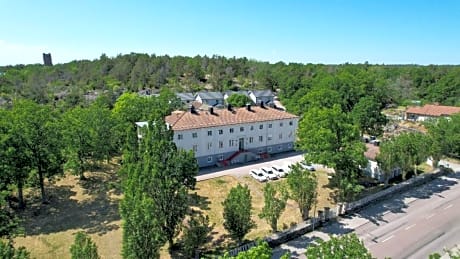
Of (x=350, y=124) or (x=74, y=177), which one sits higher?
(x=350, y=124)

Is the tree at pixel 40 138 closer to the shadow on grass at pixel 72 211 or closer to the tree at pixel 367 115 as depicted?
the shadow on grass at pixel 72 211

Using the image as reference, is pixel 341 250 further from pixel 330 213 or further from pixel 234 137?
pixel 234 137

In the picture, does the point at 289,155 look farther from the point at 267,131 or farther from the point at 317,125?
the point at 317,125

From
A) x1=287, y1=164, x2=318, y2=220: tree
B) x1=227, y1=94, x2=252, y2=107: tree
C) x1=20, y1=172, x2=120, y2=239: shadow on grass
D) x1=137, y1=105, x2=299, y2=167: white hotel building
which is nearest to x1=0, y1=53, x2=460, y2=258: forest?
x1=287, y1=164, x2=318, y2=220: tree

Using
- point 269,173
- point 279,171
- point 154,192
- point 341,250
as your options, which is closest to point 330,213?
point 269,173

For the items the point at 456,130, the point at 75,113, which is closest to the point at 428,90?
the point at 456,130

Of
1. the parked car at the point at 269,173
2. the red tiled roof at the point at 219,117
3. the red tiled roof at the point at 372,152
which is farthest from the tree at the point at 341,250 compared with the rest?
the red tiled roof at the point at 219,117
